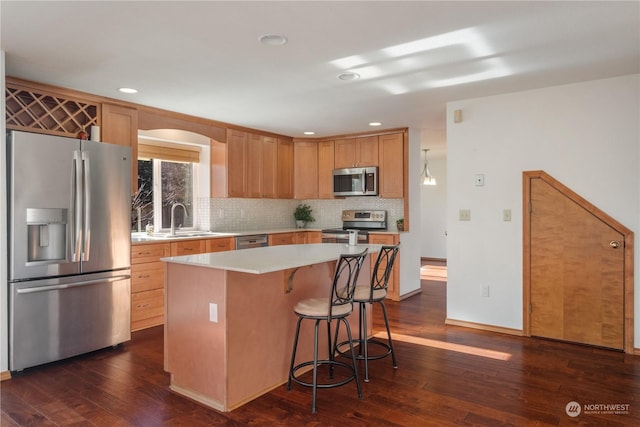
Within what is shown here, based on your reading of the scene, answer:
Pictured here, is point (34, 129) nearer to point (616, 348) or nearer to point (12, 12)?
point (12, 12)

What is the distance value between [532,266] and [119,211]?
389 centimetres

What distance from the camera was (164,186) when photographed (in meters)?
5.44

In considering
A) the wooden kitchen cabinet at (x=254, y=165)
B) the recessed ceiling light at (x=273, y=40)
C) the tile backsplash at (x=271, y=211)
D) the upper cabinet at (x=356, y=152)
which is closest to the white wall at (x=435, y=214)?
the tile backsplash at (x=271, y=211)

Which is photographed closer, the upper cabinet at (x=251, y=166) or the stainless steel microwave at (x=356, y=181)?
the upper cabinet at (x=251, y=166)

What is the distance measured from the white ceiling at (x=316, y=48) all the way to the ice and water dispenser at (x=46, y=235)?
1.16 meters

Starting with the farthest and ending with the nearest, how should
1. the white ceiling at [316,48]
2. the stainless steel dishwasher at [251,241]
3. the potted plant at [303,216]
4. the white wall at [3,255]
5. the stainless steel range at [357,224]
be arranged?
the potted plant at [303,216] < the stainless steel range at [357,224] < the stainless steel dishwasher at [251,241] < the white wall at [3,255] < the white ceiling at [316,48]

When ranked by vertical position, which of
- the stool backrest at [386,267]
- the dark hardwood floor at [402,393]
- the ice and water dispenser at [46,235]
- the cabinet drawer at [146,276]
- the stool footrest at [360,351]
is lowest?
the dark hardwood floor at [402,393]

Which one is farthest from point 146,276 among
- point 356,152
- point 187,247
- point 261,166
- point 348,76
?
point 356,152

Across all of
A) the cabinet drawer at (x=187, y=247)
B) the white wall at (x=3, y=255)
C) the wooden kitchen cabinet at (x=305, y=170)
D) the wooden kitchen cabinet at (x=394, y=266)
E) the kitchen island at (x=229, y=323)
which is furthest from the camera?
the wooden kitchen cabinet at (x=305, y=170)

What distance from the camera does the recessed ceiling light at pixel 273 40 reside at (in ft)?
8.99

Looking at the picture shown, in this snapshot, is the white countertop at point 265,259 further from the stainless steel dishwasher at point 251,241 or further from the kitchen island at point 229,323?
the stainless steel dishwasher at point 251,241

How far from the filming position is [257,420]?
8.11 ft

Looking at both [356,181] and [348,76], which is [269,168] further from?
[348,76]

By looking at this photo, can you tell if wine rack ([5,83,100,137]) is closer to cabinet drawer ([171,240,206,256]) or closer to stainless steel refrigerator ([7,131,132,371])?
stainless steel refrigerator ([7,131,132,371])
